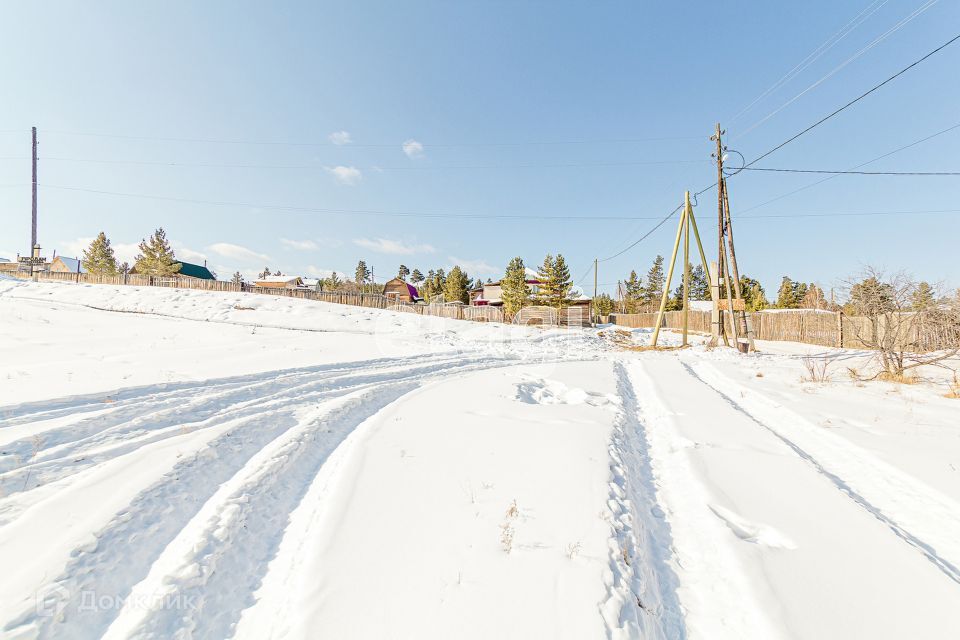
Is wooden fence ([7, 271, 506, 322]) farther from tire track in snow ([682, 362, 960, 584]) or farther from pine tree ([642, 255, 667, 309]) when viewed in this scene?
pine tree ([642, 255, 667, 309])

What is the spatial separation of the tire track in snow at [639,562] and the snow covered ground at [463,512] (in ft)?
0.06

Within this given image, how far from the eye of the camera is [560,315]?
36.8 meters

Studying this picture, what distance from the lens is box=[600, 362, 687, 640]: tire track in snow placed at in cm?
208

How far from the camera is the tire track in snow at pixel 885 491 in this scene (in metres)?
2.88

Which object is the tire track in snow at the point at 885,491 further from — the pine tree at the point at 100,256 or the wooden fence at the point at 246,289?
the pine tree at the point at 100,256

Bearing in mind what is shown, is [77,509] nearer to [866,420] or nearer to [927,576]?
[927,576]

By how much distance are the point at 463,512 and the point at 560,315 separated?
34.9 meters

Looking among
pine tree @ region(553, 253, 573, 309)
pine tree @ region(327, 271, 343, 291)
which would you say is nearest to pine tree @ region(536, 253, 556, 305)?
pine tree @ region(553, 253, 573, 309)

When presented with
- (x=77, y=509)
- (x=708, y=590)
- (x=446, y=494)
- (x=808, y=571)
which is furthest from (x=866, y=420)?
(x=77, y=509)

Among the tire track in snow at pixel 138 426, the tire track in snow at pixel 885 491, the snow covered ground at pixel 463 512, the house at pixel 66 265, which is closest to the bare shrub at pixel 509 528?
the snow covered ground at pixel 463 512

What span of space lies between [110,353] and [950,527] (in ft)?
50.3

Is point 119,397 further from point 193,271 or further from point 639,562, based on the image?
point 193,271

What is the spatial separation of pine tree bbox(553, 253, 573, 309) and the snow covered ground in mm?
39082

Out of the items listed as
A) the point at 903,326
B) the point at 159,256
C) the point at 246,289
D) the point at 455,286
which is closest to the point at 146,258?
the point at 159,256
